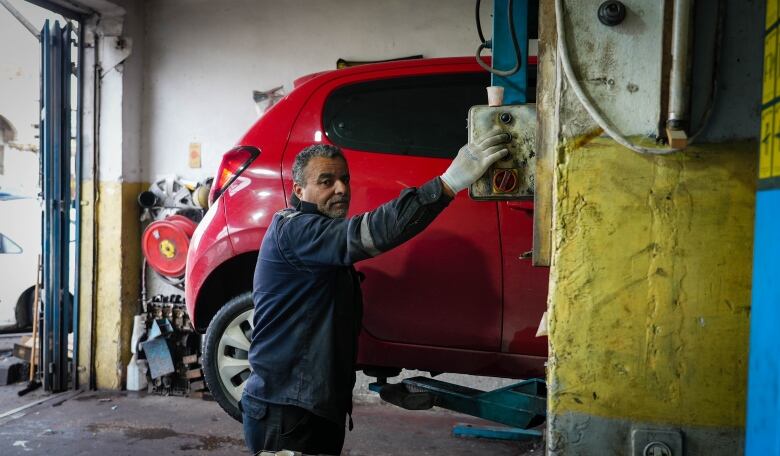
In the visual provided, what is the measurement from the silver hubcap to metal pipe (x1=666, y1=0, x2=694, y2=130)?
2368 millimetres

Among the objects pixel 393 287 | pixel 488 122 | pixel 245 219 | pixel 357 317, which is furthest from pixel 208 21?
pixel 488 122

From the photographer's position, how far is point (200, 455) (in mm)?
3391

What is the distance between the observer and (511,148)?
162 cm

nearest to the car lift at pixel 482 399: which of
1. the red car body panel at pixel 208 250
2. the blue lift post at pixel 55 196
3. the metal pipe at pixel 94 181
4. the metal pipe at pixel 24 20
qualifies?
the red car body panel at pixel 208 250

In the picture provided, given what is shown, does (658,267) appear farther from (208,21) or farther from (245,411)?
(208,21)

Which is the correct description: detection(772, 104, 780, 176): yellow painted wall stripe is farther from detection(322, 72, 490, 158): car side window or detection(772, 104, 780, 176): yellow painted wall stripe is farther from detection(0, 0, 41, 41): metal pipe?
detection(0, 0, 41, 41): metal pipe

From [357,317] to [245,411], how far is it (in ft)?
1.59

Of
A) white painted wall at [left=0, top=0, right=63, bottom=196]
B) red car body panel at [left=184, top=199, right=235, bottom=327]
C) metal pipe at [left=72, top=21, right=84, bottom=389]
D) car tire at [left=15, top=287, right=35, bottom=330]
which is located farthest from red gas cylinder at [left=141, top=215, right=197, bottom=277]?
white painted wall at [left=0, top=0, right=63, bottom=196]

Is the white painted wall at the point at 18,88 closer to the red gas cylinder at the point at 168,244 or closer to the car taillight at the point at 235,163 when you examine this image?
the red gas cylinder at the point at 168,244

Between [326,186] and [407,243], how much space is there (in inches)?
33.1

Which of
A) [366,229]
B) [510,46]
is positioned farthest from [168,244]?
[510,46]

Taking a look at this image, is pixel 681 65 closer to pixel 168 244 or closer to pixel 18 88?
pixel 168 244

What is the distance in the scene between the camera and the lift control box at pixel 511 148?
1606mm

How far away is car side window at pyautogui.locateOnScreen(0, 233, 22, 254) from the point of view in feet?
20.5
